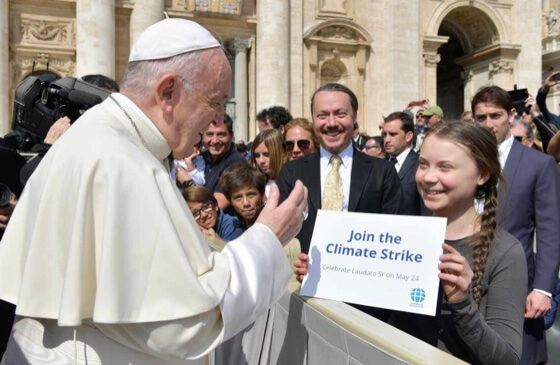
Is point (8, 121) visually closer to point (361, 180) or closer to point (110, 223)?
point (361, 180)

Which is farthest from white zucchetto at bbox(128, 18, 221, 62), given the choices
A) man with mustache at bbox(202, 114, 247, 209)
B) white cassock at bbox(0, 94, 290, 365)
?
man with mustache at bbox(202, 114, 247, 209)

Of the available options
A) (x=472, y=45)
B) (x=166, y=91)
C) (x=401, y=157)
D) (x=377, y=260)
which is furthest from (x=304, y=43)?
(x=166, y=91)

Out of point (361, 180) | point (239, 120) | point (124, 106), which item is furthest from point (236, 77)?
point (124, 106)

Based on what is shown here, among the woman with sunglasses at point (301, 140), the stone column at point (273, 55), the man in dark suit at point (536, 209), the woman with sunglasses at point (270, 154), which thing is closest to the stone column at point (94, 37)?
the stone column at point (273, 55)

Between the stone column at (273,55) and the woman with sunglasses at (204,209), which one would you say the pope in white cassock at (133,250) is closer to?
the woman with sunglasses at (204,209)

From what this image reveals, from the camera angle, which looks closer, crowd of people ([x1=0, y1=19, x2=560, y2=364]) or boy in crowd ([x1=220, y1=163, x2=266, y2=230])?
crowd of people ([x1=0, y1=19, x2=560, y2=364])

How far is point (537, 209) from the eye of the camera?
12.5ft

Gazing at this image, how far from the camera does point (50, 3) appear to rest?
1880cm

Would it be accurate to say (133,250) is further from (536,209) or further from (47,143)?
(536,209)

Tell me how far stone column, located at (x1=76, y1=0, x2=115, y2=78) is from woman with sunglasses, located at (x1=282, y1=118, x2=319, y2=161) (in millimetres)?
13713

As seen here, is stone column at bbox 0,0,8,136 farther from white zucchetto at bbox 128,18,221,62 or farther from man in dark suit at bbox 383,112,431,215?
white zucchetto at bbox 128,18,221,62

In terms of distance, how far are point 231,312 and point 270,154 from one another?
4.35 meters

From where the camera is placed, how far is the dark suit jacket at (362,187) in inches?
144

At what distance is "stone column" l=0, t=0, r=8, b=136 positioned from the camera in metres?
17.7
